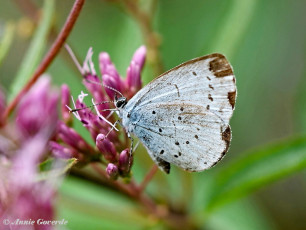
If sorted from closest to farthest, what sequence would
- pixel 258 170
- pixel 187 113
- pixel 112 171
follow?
pixel 112 171 → pixel 187 113 → pixel 258 170

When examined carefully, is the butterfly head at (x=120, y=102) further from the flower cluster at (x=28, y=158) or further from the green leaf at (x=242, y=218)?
the green leaf at (x=242, y=218)

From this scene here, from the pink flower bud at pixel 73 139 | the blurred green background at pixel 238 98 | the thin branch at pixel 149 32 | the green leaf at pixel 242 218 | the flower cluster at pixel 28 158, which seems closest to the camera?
the flower cluster at pixel 28 158

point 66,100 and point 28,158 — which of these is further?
point 66,100

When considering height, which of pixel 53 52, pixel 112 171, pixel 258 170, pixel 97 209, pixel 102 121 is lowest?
pixel 97 209

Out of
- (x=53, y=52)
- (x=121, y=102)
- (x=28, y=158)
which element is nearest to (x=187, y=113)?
(x=121, y=102)

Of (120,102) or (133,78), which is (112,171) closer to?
(120,102)

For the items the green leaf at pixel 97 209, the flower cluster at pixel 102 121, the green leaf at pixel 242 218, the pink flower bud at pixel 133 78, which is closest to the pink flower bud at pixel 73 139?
the flower cluster at pixel 102 121
